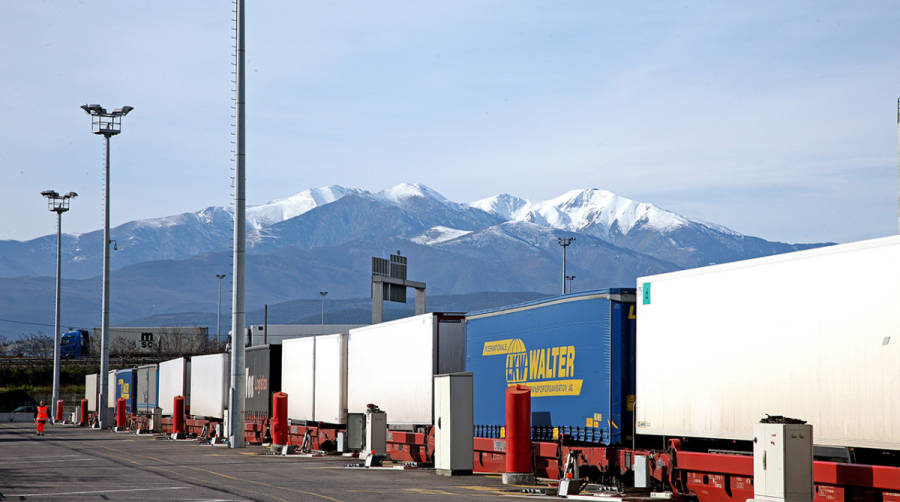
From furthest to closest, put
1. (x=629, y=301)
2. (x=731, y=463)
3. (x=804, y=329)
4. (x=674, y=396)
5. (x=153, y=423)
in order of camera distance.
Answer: (x=153, y=423)
(x=629, y=301)
(x=674, y=396)
(x=731, y=463)
(x=804, y=329)

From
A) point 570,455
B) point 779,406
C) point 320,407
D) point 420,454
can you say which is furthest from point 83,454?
point 779,406

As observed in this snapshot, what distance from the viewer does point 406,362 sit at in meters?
26.4

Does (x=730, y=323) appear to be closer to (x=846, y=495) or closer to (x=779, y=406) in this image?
(x=779, y=406)

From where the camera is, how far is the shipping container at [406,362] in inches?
988

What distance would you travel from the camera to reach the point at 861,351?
13578 millimetres

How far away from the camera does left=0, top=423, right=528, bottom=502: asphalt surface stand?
18156mm

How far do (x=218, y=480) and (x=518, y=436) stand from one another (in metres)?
5.91

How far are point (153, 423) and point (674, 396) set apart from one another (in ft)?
138

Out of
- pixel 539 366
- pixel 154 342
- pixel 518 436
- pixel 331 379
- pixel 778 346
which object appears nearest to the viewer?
pixel 778 346

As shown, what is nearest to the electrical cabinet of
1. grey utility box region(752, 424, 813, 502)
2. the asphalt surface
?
the asphalt surface

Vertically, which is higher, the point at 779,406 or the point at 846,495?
the point at 779,406

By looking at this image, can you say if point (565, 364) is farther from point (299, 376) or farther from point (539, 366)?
point (299, 376)

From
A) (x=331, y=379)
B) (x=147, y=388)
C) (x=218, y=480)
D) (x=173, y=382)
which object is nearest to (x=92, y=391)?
(x=147, y=388)

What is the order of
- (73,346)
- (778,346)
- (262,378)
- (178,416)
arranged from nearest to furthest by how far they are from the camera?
(778,346), (262,378), (178,416), (73,346)
